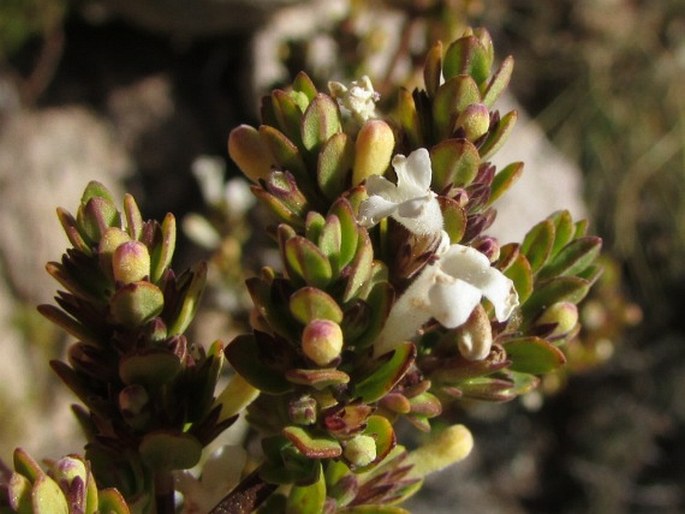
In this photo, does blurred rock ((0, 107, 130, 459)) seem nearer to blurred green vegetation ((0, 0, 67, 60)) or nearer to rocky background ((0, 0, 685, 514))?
rocky background ((0, 0, 685, 514))

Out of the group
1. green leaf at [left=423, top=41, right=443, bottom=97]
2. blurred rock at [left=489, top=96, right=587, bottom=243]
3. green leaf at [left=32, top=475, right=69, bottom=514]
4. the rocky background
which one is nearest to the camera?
green leaf at [left=32, top=475, right=69, bottom=514]

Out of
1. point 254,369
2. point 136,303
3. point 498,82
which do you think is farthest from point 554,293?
point 136,303

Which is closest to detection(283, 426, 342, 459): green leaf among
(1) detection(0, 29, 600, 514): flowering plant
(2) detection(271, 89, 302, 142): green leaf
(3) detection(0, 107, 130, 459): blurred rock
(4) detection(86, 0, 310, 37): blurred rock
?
(1) detection(0, 29, 600, 514): flowering plant

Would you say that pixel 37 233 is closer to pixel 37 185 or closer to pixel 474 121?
pixel 37 185

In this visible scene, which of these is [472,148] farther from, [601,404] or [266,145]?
[601,404]

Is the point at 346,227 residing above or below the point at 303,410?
above

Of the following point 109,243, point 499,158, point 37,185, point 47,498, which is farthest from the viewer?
Answer: point 37,185

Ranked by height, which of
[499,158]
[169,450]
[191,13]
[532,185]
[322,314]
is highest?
[191,13]
